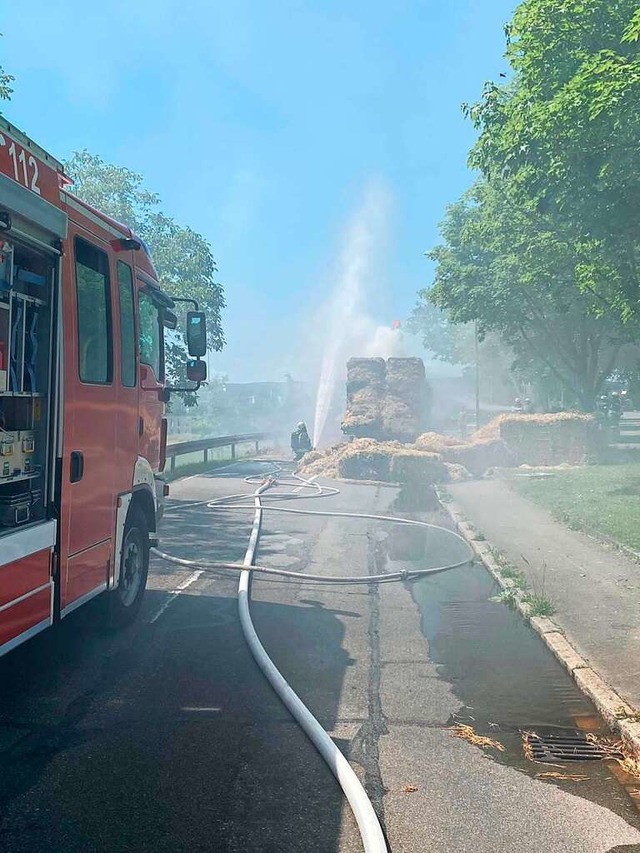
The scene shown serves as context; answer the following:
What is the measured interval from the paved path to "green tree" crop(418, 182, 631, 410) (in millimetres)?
9513

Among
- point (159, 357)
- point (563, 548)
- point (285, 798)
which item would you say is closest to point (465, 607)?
point (563, 548)

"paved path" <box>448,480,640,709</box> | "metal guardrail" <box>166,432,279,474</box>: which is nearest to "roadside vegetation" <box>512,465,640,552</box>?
"paved path" <box>448,480,640,709</box>

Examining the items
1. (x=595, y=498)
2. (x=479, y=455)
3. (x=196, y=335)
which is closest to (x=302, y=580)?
(x=196, y=335)

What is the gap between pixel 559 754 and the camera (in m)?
4.64

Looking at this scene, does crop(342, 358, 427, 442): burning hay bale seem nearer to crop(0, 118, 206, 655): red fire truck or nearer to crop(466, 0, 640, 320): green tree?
crop(466, 0, 640, 320): green tree

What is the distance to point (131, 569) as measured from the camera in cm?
708

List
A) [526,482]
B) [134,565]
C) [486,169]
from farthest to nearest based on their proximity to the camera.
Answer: [526,482] < [486,169] < [134,565]

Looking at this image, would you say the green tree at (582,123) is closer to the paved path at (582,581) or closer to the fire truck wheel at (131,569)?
the paved path at (582,581)

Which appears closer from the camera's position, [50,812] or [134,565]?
[50,812]

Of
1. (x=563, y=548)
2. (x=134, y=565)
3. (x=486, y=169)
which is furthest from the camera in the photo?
(x=486, y=169)

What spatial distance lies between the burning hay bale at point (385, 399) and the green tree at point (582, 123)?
39.1ft

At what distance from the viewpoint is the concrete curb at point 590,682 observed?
479 cm

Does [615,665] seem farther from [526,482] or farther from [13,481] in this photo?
[526,482]

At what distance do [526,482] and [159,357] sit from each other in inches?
560
